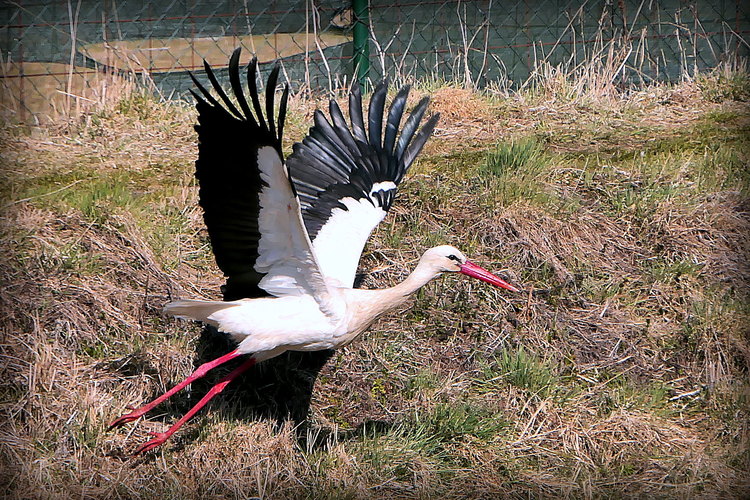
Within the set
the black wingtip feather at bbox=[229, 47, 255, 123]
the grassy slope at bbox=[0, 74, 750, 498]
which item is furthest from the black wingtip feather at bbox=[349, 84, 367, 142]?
the black wingtip feather at bbox=[229, 47, 255, 123]

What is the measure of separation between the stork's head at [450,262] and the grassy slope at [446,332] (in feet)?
1.72

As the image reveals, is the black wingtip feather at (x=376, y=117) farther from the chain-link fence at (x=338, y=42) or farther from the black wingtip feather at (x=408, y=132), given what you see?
the chain-link fence at (x=338, y=42)

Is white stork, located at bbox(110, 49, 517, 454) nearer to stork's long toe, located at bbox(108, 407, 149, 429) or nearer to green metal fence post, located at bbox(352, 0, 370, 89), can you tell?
stork's long toe, located at bbox(108, 407, 149, 429)

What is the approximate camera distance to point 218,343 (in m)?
4.62

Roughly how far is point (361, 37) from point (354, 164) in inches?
101

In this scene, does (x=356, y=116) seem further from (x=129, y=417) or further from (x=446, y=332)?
(x=129, y=417)

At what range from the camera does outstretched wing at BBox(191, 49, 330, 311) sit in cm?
346

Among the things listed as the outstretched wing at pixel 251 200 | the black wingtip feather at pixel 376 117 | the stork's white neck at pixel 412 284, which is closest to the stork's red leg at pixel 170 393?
the outstretched wing at pixel 251 200

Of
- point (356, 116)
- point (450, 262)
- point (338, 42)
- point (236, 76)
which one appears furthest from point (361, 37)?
point (236, 76)

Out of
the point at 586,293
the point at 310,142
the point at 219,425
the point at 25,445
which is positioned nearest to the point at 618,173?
the point at 586,293

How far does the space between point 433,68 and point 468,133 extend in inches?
57.9

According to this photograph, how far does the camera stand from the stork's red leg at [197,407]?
410 centimetres

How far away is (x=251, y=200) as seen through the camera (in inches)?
147

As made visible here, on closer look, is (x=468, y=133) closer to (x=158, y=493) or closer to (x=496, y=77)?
(x=496, y=77)
